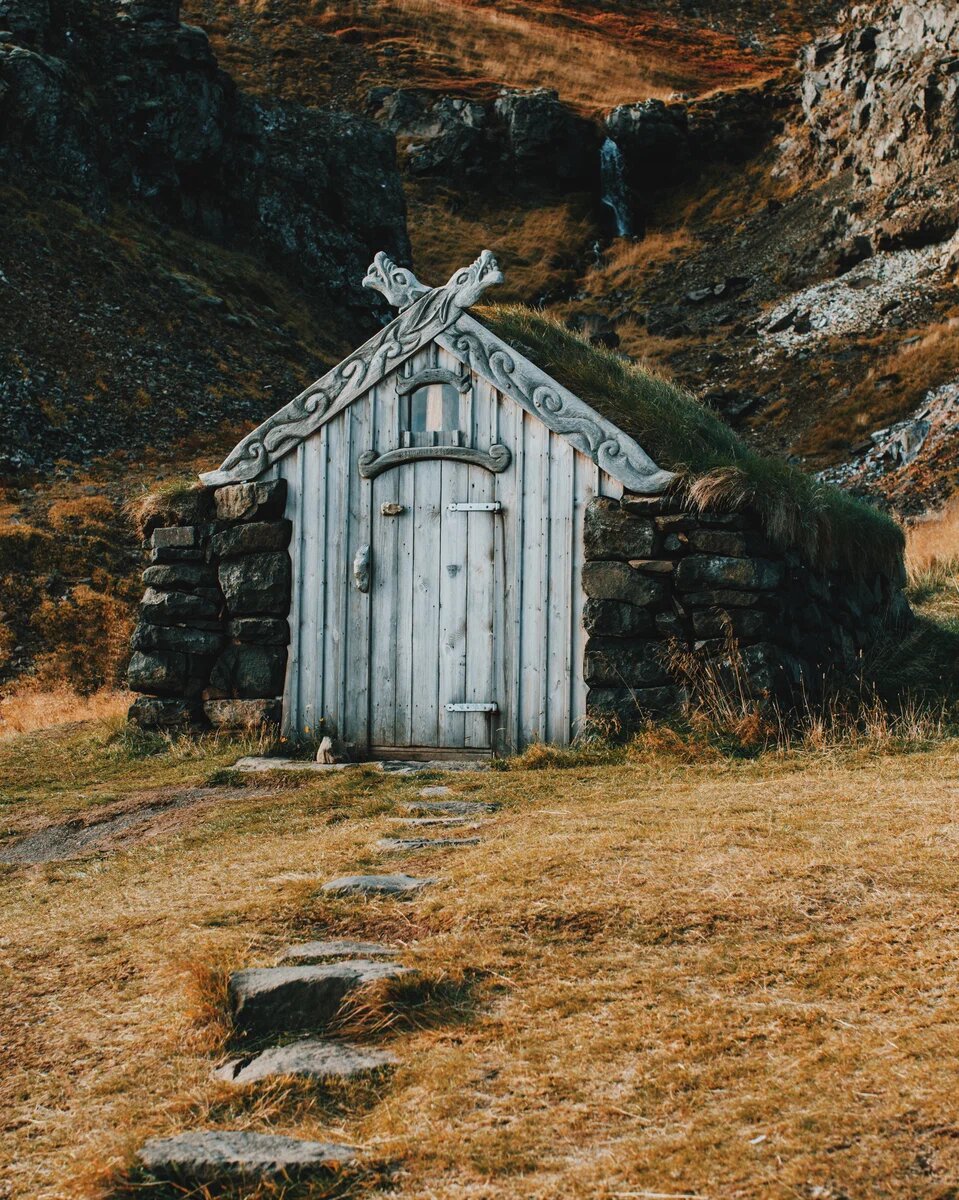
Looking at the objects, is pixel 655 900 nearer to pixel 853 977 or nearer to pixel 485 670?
pixel 853 977

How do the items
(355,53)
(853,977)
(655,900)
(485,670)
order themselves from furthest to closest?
(355,53) < (485,670) < (655,900) < (853,977)

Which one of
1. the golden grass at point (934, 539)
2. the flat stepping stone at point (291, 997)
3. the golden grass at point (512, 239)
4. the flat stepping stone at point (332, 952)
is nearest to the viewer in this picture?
the flat stepping stone at point (291, 997)

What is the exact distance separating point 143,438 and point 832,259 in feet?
86.3

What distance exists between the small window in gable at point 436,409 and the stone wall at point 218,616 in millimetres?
1338

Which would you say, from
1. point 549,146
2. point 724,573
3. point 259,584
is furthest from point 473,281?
point 549,146

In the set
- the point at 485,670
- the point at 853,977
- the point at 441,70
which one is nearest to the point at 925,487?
the point at 485,670

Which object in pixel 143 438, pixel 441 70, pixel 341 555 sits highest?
pixel 441 70

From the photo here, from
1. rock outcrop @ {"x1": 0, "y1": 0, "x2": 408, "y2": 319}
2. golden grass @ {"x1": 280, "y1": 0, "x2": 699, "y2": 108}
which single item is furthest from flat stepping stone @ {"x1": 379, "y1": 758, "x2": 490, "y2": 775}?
golden grass @ {"x1": 280, "y1": 0, "x2": 699, "y2": 108}

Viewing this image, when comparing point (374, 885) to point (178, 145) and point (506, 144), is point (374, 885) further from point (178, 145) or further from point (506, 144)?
point (506, 144)

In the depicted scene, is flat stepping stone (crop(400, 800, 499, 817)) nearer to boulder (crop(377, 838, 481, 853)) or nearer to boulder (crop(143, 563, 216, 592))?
boulder (crop(377, 838, 481, 853))

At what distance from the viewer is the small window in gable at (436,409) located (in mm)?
10500

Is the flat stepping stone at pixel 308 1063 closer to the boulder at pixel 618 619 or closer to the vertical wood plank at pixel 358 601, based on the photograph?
the boulder at pixel 618 619

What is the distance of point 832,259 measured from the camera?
4291cm

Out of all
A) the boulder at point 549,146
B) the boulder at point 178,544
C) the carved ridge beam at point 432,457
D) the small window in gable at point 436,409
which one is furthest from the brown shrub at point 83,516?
the boulder at point 549,146
